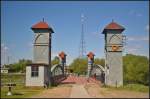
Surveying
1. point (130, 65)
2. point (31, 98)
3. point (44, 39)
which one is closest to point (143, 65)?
point (130, 65)

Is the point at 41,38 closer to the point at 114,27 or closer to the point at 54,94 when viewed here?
the point at 114,27

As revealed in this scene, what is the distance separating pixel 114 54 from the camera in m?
33.2

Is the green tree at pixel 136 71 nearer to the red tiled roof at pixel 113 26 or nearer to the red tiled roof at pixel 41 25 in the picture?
the red tiled roof at pixel 113 26

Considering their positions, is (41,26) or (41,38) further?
(41,26)

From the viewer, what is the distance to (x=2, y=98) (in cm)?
1841

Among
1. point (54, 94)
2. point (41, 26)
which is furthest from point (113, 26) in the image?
point (54, 94)

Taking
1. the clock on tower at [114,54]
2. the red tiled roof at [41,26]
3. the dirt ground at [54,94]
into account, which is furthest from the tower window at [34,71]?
the clock on tower at [114,54]

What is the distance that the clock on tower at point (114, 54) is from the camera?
32625mm

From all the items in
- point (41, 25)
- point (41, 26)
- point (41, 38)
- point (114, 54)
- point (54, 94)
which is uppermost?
point (41, 25)

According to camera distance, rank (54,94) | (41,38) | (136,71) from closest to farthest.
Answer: (54,94) → (41,38) → (136,71)

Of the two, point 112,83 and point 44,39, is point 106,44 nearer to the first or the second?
point 112,83

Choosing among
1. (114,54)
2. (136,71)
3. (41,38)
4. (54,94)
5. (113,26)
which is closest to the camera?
(54,94)

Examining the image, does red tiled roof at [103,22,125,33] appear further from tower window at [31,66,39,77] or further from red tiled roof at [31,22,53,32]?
tower window at [31,66,39,77]

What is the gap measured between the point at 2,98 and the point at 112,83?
53.8 ft
